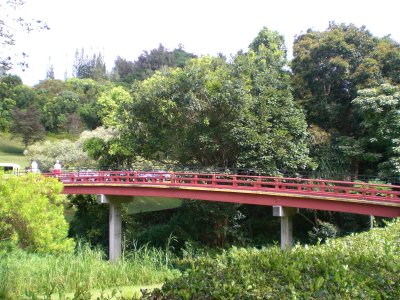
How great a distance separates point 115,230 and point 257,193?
8.31m

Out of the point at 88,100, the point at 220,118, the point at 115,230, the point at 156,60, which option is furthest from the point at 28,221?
the point at 156,60

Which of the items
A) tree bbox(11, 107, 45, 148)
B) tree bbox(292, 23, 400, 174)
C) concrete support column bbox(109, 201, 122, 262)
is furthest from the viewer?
tree bbox(11, 107, 45, 148)

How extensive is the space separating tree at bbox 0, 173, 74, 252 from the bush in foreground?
36.1ft

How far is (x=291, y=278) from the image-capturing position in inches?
171

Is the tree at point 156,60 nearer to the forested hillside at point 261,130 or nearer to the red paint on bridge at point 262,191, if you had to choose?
the forested hillside at point 261,130

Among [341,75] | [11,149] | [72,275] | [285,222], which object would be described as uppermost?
[341,75]

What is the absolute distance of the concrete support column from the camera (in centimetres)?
2188

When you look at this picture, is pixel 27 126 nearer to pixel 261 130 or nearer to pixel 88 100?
pixel 88 100

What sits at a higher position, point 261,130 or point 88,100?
point 88,100

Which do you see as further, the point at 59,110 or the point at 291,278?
the point at 59,110

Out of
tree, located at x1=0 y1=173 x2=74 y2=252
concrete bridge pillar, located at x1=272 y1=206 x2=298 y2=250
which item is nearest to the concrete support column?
tree, located at x1=0 y1=173 x2=74 y2=252

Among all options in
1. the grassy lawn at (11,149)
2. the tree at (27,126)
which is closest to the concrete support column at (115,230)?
the grassy lawn at (11,149)

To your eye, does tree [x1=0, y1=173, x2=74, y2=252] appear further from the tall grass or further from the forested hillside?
the tall grass

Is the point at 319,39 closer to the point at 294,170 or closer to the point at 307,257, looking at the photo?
the point at 294,170
